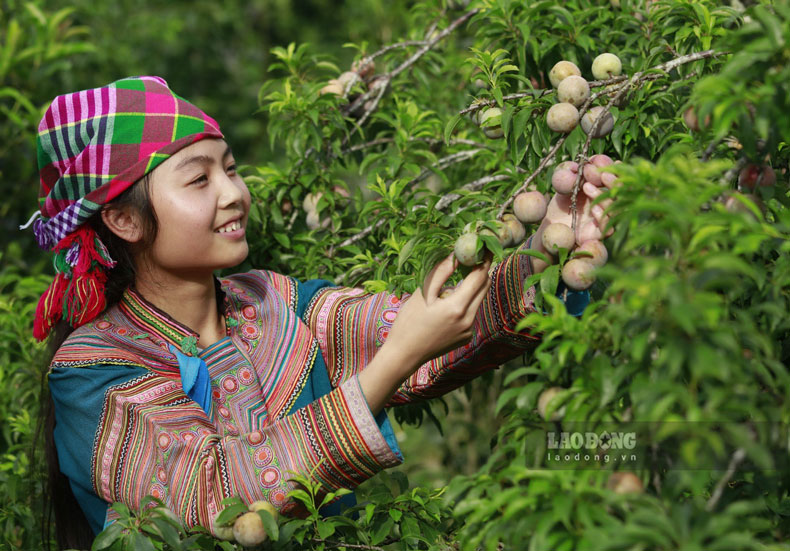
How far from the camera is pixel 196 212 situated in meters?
1.79

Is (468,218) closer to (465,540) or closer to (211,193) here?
(211,193)

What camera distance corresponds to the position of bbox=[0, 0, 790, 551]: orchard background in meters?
1.05

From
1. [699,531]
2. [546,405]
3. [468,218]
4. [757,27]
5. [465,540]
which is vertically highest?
[757,27]

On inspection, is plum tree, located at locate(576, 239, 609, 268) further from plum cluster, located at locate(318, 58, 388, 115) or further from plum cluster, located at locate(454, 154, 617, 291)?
plum cluster, located at locate(318, 58, 388, 115)

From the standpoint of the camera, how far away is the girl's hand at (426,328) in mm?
1532

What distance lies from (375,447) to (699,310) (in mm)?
719

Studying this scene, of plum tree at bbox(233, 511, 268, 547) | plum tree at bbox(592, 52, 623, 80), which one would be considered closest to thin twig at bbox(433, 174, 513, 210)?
plum tree at bbox(592, 52, 623, 80)

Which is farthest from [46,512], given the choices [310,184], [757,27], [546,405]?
[757,27]

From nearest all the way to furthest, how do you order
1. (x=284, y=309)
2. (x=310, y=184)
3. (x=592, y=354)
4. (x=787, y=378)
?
(x=787, y=378) → (x=592, y=354) → (x=284, y=309) → (x=310, y=184)

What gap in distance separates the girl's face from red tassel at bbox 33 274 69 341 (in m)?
0.24

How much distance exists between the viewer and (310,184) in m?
2.42

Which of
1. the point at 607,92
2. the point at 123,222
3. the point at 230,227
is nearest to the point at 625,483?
the point at 607,92

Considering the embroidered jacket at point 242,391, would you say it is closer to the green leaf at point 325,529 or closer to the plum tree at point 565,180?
the green leaf at point 325,529

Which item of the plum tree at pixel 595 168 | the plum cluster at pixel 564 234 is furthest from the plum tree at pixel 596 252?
the plum tree at pixel 595 168
